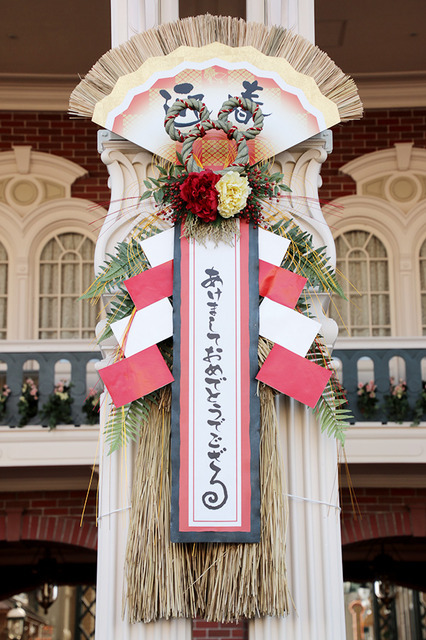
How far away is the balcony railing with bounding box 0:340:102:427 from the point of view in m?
7.96

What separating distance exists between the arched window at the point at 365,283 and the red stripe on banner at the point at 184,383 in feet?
20.2

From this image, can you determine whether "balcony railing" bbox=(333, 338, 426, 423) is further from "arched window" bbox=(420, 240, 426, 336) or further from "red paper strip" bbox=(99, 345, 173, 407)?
"red paper strip" bbox=(99, 345, 173, 407)

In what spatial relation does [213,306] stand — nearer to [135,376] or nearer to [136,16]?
[135,376]

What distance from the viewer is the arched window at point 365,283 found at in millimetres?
9320

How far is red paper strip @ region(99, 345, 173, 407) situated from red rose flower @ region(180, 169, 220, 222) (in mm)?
533

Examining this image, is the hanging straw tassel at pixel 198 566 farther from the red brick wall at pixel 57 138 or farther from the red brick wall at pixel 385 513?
the red brick wall at pixel 57 138

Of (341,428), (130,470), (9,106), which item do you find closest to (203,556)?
(130,470)

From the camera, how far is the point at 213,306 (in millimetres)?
3176

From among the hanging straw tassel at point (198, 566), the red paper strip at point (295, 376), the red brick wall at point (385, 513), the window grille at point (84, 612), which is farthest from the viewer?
the window grille at point (84, 612)

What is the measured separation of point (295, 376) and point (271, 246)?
0.50 m

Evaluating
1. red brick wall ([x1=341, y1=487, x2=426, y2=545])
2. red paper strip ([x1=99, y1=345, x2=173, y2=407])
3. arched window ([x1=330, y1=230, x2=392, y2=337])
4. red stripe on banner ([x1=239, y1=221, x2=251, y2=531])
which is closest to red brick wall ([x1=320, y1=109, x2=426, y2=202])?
arched window ([x1=330, y1=230, x2=392, y2=337])

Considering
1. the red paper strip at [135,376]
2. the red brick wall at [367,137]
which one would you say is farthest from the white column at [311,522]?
the red brick wall at [367,137]

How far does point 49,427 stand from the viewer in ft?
25.8

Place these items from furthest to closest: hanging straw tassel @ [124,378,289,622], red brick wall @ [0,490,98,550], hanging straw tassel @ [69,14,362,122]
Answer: red brick wall @ [0,490,98,550]
hanging straw tassel @ [69,14,362,122]
hanging straw tassel @ [124,378,289,622]
